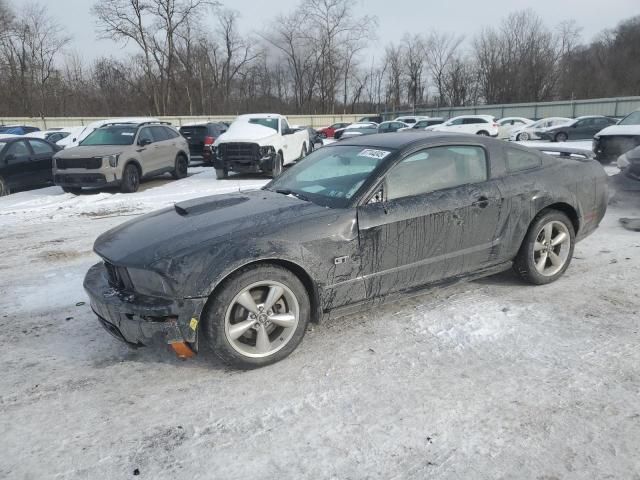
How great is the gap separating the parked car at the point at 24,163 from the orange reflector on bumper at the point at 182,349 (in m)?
10.7

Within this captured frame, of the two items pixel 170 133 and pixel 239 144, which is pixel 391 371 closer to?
pixel 239 144

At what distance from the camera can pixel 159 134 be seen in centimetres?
1315

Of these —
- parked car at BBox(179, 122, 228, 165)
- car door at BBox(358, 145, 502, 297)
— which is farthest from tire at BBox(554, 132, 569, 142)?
car door at BBox(358, 145, 502, 297)

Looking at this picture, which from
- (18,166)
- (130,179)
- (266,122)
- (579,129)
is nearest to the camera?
(130,179)

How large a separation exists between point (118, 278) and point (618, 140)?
46.0ft

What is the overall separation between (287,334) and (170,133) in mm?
11919

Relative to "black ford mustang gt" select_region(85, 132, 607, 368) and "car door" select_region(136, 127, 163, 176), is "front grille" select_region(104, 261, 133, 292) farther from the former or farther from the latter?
"car door" select_region(136, 127, 163, 176)

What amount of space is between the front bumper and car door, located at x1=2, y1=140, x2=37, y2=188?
10411mm

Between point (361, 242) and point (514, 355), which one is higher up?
point (361, 242)

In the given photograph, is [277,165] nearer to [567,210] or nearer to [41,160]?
[41,160]

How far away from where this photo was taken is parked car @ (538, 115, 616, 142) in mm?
25844

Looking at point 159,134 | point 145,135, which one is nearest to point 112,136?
point 145,135

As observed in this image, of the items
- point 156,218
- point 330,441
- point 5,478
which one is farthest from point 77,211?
point 330,441

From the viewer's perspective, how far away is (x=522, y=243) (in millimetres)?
4293
